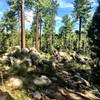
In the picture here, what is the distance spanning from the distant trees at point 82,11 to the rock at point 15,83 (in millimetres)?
39782

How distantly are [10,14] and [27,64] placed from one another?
23.6 metres

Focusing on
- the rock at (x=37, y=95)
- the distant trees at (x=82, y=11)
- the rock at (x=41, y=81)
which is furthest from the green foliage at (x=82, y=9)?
the rock at (x=37, y=95)

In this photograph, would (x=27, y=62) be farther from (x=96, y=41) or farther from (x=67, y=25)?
(x=67, y=25)

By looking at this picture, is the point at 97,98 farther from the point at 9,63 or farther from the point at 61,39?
the point at 61,39

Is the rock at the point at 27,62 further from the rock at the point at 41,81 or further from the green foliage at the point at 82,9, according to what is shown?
the green foliage at the point at 82,9

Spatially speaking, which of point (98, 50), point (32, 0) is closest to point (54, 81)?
point (98, 50)

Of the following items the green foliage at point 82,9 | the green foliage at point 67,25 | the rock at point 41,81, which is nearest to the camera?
the rock at point 41,81

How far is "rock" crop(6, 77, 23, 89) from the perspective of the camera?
53.8 ft

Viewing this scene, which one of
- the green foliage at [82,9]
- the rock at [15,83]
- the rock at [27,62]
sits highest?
the green foliage at [82,9]

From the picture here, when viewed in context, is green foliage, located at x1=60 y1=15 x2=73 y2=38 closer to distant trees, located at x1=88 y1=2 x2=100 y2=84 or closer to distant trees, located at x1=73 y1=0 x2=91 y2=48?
distant trees, located at x1=73 y1=0 x2=91 y2=48

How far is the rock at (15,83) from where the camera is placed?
53.8 ft

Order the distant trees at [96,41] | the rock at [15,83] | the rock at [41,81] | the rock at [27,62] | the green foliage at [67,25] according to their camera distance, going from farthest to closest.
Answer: the green foliage at [67,25]
the distant trees at [96,41]
the rock at [27,62]
the rock at [41,81]
the rock at [15,83]

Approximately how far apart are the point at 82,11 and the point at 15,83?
42.0 meters

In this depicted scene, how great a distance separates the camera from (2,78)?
54.3 feet
